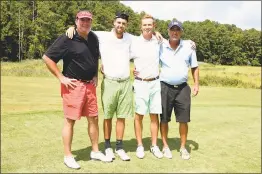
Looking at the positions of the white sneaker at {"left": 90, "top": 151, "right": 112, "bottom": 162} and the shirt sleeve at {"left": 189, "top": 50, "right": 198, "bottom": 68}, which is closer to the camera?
the white sneaker at {"left": 90, "top": 151, "right": 112, "bottom": 162}

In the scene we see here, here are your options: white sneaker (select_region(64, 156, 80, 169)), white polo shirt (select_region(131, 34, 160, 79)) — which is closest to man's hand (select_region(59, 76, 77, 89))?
white sneaker (select_region(64, 156, 80, 169))

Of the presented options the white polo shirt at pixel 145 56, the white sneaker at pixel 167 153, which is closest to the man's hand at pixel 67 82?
the white polo shirt at pixel 145 56

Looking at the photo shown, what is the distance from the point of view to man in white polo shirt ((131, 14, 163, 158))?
217 inches

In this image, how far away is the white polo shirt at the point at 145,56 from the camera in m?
5.49

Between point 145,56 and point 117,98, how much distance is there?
74 cm

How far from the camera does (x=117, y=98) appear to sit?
17.8 ft

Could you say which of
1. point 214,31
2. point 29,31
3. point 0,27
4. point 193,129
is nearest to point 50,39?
point 29,31

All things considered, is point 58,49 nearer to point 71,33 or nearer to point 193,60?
point 71,33

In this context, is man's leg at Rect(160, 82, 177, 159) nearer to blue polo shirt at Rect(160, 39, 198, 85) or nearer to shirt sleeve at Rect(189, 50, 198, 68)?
blue polo shirt at Rect(160, 39, 198, 85)

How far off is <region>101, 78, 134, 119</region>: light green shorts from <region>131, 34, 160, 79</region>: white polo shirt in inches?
11.9

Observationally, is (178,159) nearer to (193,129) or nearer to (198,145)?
(198,145)

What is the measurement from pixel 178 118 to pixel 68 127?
1.77 meters

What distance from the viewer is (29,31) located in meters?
60.9

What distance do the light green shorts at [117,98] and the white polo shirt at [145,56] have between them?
0.99 feet
